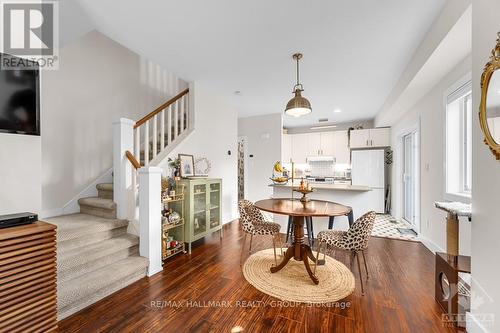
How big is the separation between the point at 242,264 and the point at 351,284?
1263mm

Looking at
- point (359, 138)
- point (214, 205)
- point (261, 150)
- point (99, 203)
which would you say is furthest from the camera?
point (261, 150)

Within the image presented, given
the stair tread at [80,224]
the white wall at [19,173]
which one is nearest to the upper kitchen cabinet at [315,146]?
the stair tread at [80,224]

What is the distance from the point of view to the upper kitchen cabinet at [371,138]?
18.2 feet

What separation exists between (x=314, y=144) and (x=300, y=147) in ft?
1.52

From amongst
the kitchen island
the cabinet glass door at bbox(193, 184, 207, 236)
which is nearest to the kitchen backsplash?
the kitchen island

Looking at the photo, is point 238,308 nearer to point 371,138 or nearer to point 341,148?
point 371,138

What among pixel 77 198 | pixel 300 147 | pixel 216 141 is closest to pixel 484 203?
pixel 216 141

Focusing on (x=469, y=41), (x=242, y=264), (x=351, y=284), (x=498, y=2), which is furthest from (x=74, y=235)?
(x=469, y=41)

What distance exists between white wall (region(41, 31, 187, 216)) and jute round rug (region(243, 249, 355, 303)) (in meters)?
2.86

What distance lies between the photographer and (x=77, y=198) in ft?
10.2

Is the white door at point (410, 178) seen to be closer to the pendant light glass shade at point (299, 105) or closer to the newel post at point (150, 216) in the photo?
the pendant light glass shade at point (299, 105)

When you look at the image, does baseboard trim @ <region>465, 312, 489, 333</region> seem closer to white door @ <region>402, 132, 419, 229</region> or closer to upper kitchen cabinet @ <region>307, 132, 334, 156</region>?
white door @ <region>402, 132, 419, 229</region>

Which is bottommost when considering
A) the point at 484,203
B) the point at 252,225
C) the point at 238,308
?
the point at 238,308

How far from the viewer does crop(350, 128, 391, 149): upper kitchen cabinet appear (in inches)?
218
